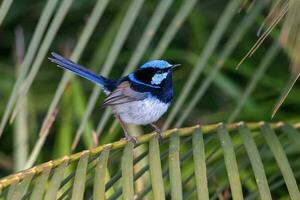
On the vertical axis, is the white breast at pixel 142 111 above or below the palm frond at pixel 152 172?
below

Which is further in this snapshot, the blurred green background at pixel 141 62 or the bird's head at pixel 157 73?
the blurred green background at pixel 141 62

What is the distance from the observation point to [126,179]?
1714 millimetres

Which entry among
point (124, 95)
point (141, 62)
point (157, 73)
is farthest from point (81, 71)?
point (141, 62)

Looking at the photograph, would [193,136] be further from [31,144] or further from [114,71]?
[114,71]

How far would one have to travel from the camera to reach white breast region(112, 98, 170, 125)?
3305 mm

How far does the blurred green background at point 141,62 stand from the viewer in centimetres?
405

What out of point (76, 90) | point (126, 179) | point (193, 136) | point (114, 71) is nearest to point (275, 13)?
point (193, 136)

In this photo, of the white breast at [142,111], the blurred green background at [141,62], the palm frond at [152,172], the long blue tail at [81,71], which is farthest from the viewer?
the blurred green background at [141,62]

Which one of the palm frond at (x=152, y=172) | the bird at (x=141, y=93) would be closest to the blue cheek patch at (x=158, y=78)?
the bird at (x=141, y=93)

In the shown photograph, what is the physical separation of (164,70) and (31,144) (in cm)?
120

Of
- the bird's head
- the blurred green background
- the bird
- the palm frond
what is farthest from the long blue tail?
the palm frond

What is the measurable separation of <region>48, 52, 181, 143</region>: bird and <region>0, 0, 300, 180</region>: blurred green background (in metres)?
0.36

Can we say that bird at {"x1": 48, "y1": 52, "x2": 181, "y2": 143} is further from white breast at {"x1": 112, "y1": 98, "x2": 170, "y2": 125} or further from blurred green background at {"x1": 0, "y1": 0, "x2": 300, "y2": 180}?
blurred green background at {"x1": 0, "y1": 0, "x2": 300, "y2": 180}

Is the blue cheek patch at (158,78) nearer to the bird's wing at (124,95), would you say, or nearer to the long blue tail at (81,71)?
the bird's wing at (124,95)
